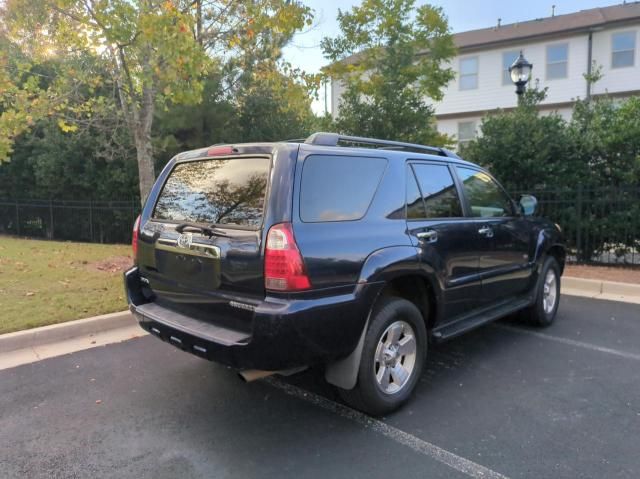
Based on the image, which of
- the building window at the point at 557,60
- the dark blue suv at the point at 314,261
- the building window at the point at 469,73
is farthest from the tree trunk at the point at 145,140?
the building window at the point at 557,60

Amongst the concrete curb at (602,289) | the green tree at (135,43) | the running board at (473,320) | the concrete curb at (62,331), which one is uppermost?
the green tree at (135,43)

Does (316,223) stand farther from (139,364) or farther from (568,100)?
(568,100)

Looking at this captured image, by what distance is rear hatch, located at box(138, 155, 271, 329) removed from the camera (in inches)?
113

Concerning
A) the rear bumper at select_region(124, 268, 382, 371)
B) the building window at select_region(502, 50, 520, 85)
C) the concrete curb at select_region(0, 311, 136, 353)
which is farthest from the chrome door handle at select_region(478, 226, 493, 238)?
the building window at select_region(502, 50, 520, 85)

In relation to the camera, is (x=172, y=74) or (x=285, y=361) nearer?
(x=285, y=361)

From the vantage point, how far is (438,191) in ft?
13.0

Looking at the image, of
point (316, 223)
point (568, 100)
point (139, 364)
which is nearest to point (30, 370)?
point (139, 364)

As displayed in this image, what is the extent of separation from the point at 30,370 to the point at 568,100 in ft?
72.5

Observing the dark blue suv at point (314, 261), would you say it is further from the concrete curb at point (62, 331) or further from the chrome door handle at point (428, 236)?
the concrete curb at point (62, 331)

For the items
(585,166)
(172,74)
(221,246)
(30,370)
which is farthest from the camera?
(585,166)

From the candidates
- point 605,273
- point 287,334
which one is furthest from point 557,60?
point 287,334

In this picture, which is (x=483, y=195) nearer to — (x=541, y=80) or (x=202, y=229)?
(x=202, y=229)

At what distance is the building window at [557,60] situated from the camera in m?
20.3

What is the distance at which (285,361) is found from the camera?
277 centimetres
